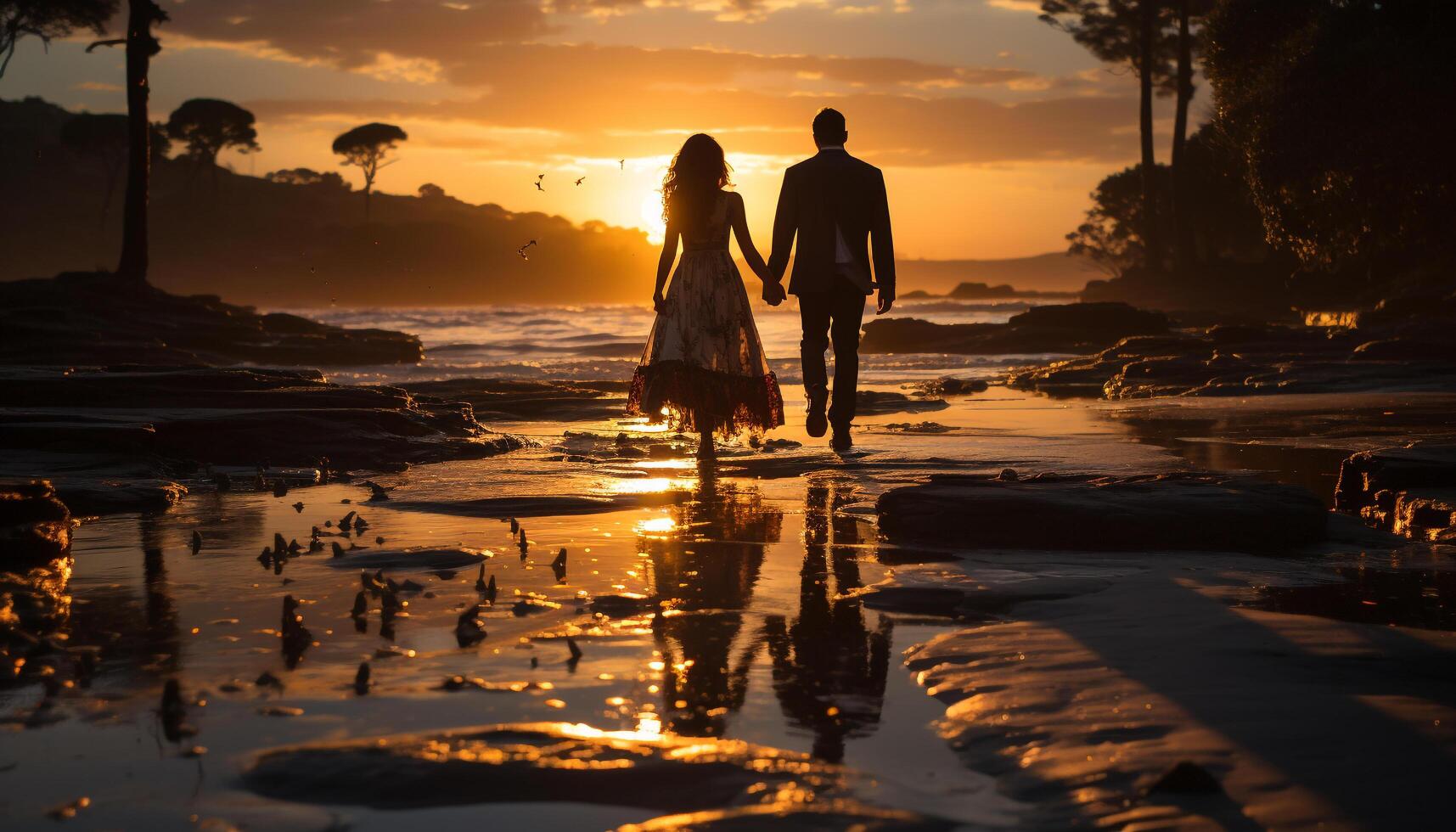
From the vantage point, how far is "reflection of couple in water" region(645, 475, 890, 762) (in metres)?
2.85

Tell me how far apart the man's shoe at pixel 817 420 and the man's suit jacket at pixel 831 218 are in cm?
79

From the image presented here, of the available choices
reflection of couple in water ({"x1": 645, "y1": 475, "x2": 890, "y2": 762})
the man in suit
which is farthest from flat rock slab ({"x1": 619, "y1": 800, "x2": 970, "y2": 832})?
the man in suit

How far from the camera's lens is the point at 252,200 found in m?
134

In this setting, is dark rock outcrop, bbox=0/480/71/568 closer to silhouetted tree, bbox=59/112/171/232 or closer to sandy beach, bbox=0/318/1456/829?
sandy beach, bbox=0/318/1456/829

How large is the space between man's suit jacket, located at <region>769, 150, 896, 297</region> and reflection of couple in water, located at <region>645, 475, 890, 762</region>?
3517mm

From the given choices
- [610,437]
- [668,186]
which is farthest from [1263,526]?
[610,437]

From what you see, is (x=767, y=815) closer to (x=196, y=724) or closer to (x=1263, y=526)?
(x=196, y=724)

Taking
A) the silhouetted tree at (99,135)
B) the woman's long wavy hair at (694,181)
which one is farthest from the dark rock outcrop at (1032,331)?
the silhouetted tree at (99,135)

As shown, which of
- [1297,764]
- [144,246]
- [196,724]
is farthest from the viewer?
[144,246]

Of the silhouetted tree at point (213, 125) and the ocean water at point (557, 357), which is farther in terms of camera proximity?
the silhouetted tree at point (213, 125)

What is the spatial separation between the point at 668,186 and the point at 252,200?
136 metres

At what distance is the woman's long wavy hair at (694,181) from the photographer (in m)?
8.12

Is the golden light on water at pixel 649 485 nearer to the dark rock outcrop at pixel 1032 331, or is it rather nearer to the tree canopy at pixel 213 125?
the dark rock outcrop at pixel 1032 331

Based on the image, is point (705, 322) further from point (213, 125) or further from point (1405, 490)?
point (213, 125)
